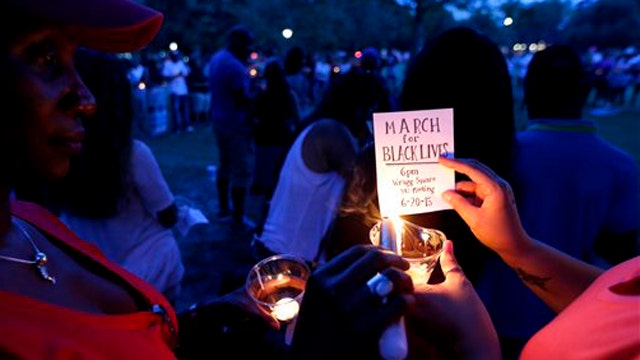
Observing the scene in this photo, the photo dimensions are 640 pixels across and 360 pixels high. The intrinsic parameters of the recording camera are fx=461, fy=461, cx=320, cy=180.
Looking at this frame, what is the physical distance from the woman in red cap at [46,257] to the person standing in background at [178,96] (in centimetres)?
1137

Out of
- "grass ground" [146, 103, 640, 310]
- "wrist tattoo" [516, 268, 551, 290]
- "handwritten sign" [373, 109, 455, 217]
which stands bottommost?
"grass ground" [146, 103, 640, 310]

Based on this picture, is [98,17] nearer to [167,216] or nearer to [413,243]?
[413,243]

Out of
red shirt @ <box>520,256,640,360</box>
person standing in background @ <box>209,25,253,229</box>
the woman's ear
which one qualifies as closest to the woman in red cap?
red shirt @ <box>520,256,640,360</box>

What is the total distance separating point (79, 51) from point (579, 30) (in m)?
43.7

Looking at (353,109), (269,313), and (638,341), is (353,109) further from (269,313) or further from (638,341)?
(638,341)

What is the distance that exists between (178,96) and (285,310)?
38.0ft

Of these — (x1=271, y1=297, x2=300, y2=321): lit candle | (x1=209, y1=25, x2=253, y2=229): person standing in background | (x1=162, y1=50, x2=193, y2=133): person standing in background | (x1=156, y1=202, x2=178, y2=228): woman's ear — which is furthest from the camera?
(x1=162, y1=50, x2=193, y2=133): person standing in background

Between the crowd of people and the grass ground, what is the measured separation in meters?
0.69

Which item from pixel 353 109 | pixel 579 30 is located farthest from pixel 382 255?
pixel 579 30

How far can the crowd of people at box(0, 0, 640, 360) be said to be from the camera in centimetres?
86

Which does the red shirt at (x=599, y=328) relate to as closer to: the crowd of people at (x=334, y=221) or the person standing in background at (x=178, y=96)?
the crowd of people at (x=334, y=221)

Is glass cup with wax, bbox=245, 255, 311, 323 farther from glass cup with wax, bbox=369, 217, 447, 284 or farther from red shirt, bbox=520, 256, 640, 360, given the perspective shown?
red shirt, bbox=520, 256, 640, 360

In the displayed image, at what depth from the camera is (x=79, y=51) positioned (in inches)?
86.4

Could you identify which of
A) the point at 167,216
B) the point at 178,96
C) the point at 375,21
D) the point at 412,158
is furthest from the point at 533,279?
the point at 375,21
